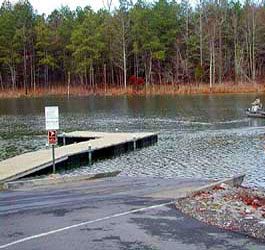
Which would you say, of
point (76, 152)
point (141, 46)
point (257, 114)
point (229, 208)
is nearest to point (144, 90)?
point (141, 46)

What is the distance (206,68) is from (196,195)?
58987 millimetres

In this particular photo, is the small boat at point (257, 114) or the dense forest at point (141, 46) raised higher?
the dense forest at point (141, 46)

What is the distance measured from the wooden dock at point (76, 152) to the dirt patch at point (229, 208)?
5.76 metres

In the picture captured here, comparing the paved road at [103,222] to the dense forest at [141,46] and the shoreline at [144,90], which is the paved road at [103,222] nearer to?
the shoreline at [144,90]

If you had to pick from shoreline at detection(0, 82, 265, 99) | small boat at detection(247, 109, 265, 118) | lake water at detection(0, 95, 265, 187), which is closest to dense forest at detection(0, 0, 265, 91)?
shoreline at detection(0, 82, 265, 99)

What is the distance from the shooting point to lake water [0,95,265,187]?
1798cm

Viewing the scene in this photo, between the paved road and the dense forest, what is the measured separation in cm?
5390

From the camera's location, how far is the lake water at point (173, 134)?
1798 centimetres

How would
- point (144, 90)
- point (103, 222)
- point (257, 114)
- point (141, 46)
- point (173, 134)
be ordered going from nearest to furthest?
point (103, 222), point (173, 134), point (257, 114), point (144, 90), point (141, 46)

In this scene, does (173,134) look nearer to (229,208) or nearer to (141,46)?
(229,208)

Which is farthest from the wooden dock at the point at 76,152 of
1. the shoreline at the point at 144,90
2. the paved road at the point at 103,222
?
the shoreline at the point at 144,90

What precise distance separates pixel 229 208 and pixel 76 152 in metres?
11.2

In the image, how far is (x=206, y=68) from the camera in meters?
69.0

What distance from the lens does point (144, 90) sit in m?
64.9
